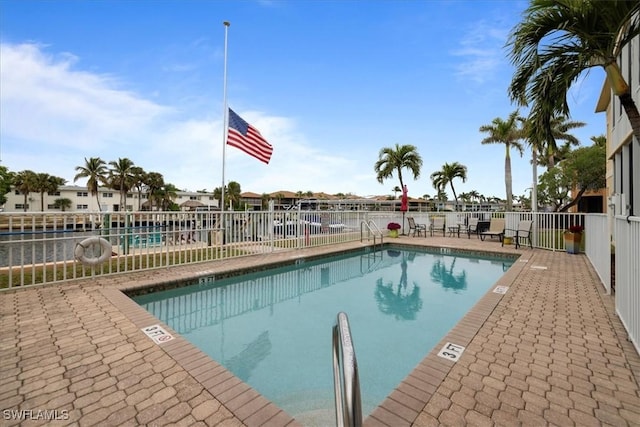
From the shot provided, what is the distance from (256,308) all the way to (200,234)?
9.37 feet

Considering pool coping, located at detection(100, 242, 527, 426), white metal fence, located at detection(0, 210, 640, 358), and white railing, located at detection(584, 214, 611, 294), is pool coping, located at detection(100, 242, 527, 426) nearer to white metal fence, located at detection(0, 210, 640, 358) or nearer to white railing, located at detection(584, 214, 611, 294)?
white metal fence, located at detection(0, 210, 640, 358)

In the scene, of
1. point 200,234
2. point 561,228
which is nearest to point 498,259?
point 561,228

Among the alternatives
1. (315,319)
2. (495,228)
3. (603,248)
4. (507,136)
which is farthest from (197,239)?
(507,136)

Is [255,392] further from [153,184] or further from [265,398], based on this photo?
[153,184]

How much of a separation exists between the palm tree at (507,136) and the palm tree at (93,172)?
45.4 meters

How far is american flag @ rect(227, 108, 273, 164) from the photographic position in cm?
880

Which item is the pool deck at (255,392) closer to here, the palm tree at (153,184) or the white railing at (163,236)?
the white railing at (163,236)

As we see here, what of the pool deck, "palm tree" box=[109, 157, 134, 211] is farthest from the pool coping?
"palm tree" box=[109, 157, 134, 211]

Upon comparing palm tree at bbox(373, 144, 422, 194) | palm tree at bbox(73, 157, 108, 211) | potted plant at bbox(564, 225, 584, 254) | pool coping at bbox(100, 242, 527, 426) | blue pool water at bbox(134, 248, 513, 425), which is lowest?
blue pool water at bbox(134, 248, 513, 425)

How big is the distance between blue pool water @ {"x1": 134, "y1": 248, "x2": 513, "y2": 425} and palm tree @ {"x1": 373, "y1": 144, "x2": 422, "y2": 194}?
13278mm

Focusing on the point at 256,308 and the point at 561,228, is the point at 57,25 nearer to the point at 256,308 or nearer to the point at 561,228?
the point at 256,308

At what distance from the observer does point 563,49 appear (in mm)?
3656

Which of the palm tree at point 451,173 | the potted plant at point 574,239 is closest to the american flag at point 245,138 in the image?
the potted plant at point 574,239

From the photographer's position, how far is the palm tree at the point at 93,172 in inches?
1470
